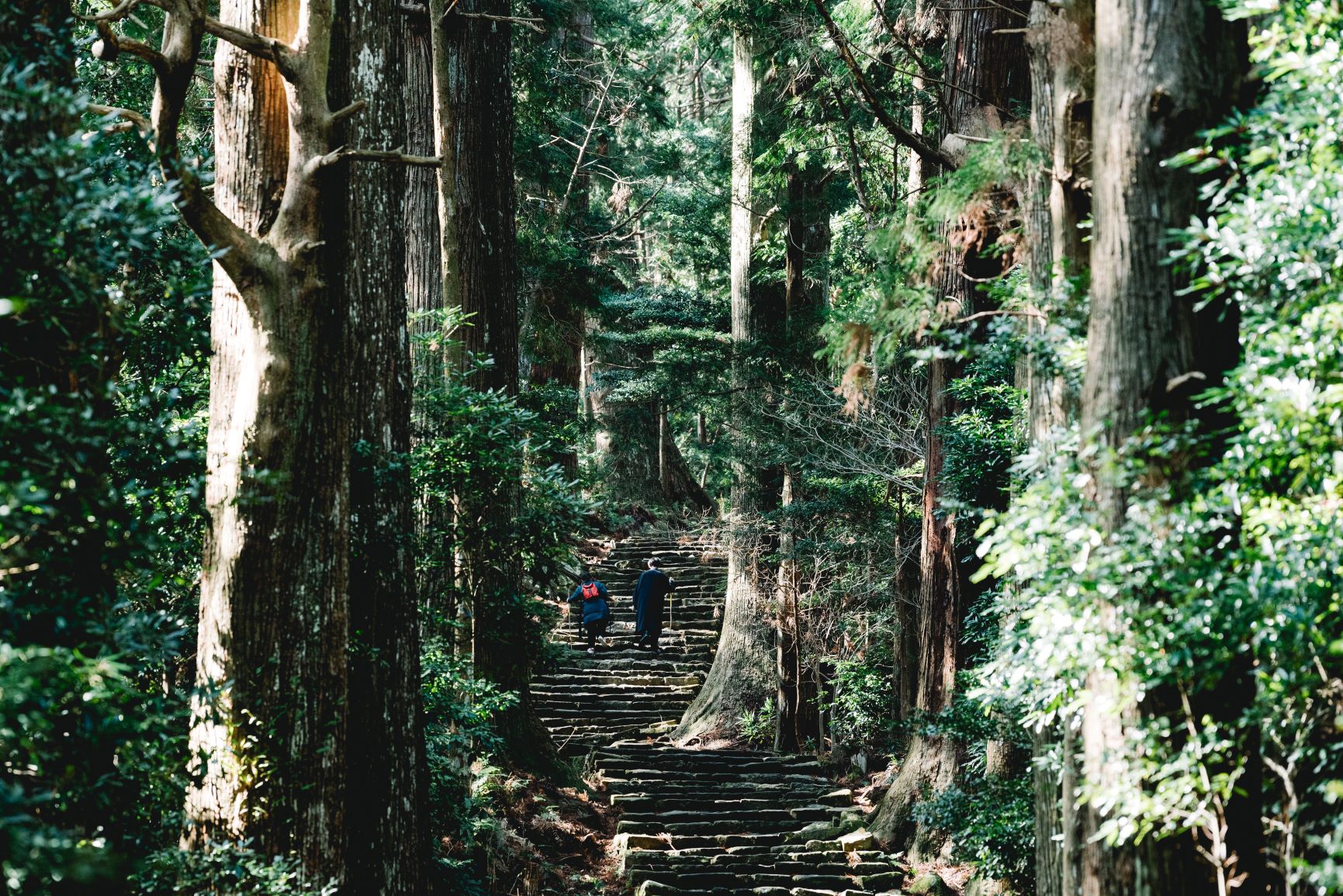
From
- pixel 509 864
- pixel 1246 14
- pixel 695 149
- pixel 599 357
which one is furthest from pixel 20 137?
pixel 695 149

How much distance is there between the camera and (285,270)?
5242 millimetres

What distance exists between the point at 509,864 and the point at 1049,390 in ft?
19.6

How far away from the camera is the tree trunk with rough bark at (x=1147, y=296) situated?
158 inches

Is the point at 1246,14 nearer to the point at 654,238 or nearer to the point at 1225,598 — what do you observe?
the point at 1225,598

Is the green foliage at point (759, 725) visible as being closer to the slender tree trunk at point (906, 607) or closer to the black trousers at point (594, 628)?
the slender tree trunk at point (906, 607)

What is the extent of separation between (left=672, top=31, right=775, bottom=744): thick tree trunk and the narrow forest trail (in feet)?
2.73

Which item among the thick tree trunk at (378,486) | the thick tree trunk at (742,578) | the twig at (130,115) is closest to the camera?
the twig at (130,115)

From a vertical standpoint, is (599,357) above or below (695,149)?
below

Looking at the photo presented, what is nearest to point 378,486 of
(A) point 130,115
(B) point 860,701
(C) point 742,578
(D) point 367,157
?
(D) point 367,157

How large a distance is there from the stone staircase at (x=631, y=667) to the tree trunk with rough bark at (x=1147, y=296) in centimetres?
945

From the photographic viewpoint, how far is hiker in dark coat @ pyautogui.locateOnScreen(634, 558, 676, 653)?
17297mm

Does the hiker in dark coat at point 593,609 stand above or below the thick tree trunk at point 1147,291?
below

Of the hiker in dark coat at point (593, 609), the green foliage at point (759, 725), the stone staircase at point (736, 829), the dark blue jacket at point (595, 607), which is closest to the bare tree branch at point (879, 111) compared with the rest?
the stone staircase at point (736, 829)

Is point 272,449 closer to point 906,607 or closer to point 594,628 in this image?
point 906,607
